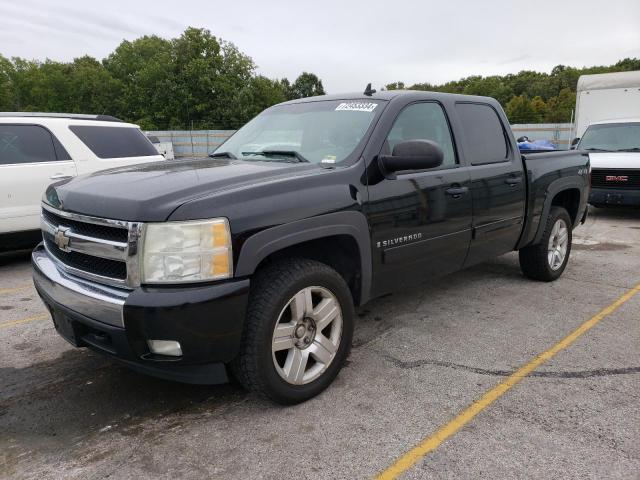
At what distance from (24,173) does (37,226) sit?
2.08ft

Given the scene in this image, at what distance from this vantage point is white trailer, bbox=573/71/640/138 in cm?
1298

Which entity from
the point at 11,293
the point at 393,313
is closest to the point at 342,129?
the point at 393,313

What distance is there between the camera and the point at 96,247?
2.63 m

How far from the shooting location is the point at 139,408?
116 inches

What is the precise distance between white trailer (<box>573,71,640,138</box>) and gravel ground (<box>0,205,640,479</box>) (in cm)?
1074

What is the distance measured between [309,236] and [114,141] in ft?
16.7

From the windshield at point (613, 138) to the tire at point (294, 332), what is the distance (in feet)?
30.7

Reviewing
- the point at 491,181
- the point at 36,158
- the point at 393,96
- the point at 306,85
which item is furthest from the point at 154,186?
the point at 306,85

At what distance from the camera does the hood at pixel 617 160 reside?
30.7 ft

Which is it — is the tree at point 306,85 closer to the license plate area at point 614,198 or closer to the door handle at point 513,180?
the license plate area at point 614,198

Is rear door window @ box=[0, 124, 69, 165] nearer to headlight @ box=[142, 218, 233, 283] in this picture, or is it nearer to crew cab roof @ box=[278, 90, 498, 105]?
crew cab roof @ box=[278, 90, 498, 105]

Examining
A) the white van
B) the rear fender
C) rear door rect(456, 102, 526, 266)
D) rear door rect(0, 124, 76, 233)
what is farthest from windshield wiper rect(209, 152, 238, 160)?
the white van

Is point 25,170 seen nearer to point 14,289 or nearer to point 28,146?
point 28,146

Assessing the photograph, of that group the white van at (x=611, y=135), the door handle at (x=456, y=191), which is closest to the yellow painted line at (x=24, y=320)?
the door handle at (x=456, y=191)
